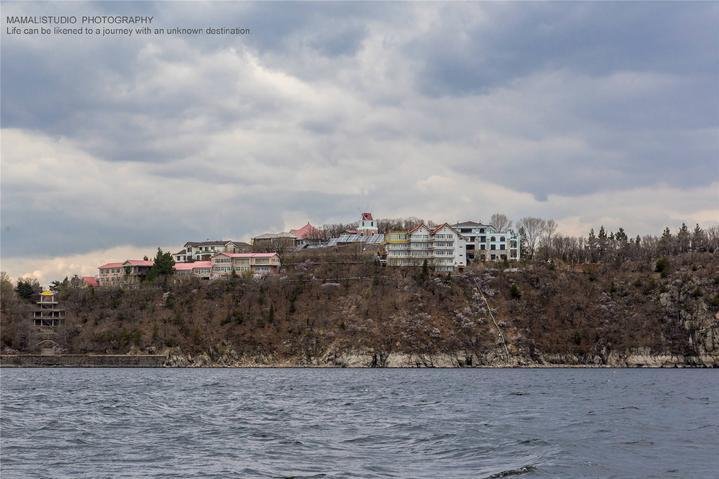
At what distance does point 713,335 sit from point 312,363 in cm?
7261

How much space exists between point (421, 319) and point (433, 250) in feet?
116

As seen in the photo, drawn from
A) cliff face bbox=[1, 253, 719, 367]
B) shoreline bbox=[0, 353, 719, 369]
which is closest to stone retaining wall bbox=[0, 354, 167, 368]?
shoreline bbox=[0, 353, 719, 369]

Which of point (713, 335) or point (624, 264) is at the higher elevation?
point (624, 264)

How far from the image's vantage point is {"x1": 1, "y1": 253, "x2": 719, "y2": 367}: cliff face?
154 metres

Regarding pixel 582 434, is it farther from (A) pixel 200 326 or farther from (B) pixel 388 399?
(A) pixel 200 326

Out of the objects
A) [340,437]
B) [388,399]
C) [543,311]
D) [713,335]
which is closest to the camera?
[340,437]

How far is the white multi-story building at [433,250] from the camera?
625ft

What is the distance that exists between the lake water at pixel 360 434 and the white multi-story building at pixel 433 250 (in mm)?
112378

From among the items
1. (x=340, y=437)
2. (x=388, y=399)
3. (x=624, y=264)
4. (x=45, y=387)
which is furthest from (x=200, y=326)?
(x=340, y=437)

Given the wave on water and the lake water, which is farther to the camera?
the lake water

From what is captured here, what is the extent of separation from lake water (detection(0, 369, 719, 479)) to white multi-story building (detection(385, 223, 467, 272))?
112 metres

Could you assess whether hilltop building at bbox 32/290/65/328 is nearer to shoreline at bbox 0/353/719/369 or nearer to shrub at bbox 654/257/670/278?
shoreline at bbox 0/353/719/369

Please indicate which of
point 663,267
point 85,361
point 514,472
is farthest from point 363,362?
point 514,472

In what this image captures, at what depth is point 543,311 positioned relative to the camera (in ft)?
534
